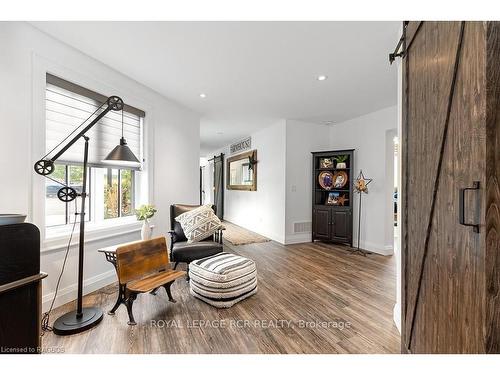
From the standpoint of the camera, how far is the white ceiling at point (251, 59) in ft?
6.53

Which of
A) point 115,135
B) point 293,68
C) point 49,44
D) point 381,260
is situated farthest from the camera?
point 381,260

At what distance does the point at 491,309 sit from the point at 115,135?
11.2 feet

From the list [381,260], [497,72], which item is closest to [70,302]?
[497,72]

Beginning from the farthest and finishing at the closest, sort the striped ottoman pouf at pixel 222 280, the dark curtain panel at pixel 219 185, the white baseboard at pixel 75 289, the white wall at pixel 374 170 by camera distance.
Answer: the dark curtain panel at pixel 219 185 < the white wall at pixel 374 170 < the striped ottoman pouf at pixel 222 280 < the white baseboard at pixel 75 289

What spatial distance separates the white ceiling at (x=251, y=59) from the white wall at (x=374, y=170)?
0.34 metres

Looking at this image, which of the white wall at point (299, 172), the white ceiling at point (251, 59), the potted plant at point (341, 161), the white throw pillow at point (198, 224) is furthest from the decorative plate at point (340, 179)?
the white throw pillow at point (198, 224)

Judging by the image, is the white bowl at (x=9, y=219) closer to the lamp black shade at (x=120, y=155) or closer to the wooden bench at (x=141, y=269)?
the wooden bench at (x=141, y=269)

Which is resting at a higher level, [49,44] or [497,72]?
[49,44]

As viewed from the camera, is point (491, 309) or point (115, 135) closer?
point (491, 309)

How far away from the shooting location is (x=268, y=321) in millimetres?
2014

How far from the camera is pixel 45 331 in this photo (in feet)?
6.02

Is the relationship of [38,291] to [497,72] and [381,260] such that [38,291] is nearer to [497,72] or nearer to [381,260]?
[497,72]

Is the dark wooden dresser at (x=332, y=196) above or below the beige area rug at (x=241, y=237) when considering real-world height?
above

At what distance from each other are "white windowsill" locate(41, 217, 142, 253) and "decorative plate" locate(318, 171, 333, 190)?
3.44 meters
